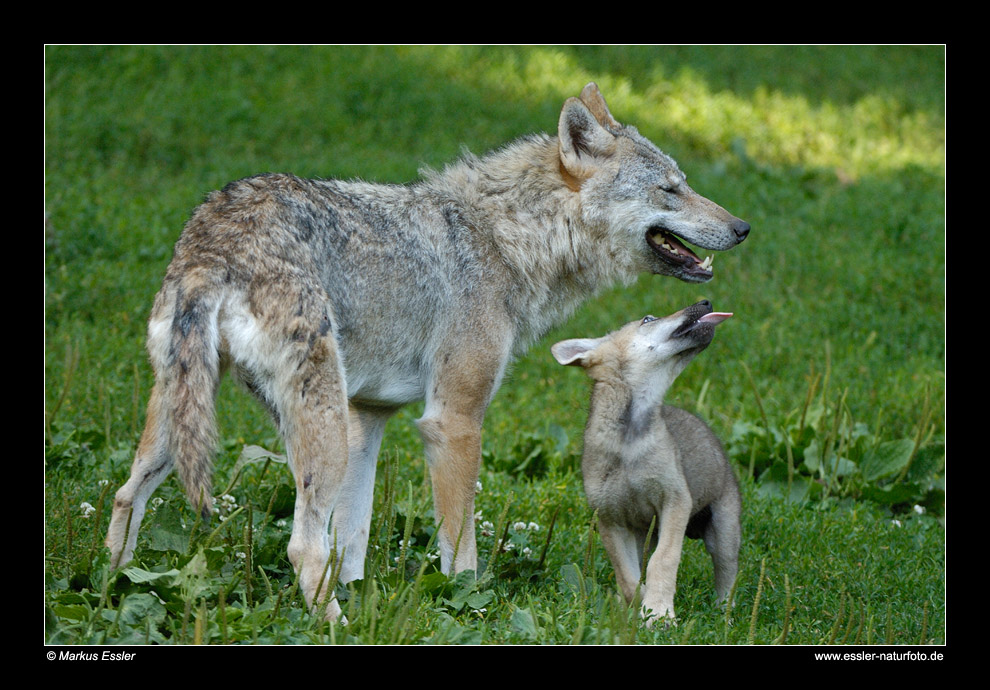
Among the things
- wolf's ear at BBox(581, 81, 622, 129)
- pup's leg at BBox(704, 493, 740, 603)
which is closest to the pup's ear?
pup's leg at BBox(704, 493, 740, 603)

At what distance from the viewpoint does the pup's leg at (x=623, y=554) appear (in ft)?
18.5

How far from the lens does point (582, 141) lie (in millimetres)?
6215

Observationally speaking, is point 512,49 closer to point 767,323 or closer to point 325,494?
point 767,323

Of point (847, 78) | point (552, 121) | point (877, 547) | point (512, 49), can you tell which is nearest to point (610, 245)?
point (877, 547)

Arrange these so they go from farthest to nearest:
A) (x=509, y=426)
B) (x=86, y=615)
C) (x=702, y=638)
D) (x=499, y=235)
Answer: (x=509, y=426)
(x=499, y=235)
(x=702, y=638)
(x=86, y=615)

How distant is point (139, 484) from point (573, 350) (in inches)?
94.9

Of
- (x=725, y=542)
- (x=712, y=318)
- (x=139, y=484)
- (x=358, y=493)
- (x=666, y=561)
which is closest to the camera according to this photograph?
(x=139, y=484)

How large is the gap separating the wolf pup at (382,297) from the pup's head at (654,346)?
0.51m

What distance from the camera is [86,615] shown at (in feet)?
15.2

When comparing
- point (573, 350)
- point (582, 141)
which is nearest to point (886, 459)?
point (573, 350)

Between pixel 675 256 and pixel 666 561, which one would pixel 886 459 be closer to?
pixel 675 256

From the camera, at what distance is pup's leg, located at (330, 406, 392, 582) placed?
5809 millimetres

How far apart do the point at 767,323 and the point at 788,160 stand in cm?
513

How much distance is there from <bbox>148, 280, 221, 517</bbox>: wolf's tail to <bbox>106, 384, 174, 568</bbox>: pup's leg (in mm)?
188
